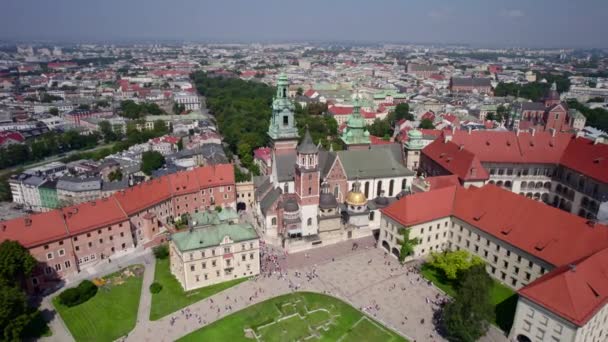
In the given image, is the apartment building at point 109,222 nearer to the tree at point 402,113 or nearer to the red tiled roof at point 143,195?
the red tiled roof at point 143,195

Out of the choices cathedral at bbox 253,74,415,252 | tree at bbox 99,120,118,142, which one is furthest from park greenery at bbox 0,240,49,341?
tree at bbox 99,120,118,142

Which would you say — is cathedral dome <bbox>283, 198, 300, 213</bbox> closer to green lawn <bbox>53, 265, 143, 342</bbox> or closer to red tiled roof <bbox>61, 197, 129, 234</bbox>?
green lawn <bbox>53, 265, 143, 342</bbox>

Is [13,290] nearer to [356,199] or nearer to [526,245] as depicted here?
[356,199]

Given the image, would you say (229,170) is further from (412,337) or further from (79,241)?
(412,337)

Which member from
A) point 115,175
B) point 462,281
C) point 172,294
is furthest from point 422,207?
point 115,175

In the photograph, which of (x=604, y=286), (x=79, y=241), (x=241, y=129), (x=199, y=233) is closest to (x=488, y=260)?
(x=604, y=286)

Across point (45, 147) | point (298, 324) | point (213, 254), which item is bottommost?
point (45, 147)

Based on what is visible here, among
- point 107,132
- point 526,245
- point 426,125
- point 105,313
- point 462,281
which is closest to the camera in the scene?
point 462,281
